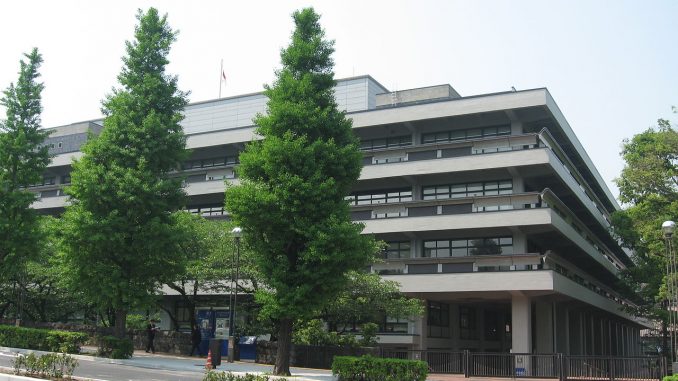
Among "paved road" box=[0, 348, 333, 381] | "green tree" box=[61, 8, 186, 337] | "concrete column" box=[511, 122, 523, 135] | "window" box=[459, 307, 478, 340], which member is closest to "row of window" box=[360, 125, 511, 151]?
"concrete column" box=[511, 122, 523, 135]

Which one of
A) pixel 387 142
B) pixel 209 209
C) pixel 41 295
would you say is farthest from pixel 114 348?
pixel 387 142

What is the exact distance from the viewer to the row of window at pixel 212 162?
5200 centimetres

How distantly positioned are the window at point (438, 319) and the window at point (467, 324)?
2.47m

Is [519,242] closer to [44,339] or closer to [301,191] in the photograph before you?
[301,191]

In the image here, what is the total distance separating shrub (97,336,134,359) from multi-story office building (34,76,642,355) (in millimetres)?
8716

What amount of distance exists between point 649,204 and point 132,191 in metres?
29.8

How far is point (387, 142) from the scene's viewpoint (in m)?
46.6

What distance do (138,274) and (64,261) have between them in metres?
3.34

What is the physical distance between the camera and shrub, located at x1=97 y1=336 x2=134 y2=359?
29516 millimetres

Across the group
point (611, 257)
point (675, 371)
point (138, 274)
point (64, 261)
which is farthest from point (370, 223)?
point (611, 257)

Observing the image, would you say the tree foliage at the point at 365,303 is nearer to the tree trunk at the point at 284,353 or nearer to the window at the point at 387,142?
the tree trunk at the point at 284,353

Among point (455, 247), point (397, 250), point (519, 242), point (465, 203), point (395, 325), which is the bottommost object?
point (395, 325)

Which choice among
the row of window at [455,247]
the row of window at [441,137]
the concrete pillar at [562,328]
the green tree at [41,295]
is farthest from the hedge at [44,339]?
the concrete pillar at [562,328]

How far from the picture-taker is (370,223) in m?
42.8
